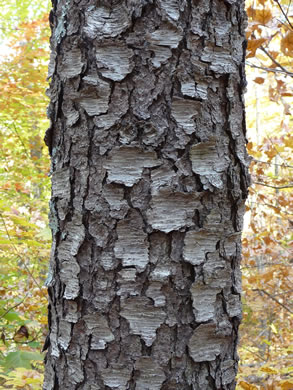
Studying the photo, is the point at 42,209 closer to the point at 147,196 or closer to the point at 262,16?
the point at 262,16

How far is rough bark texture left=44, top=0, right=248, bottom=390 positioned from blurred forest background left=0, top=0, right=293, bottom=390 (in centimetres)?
106

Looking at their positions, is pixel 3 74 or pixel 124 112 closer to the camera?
pixel 124 112

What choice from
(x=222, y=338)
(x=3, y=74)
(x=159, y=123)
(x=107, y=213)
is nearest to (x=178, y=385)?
(x=222, y=338)

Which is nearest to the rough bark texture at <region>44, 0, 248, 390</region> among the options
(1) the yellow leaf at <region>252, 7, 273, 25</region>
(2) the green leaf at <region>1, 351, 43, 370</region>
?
(1) the yellow leaf at <region>252, 7, 273, 25</region>

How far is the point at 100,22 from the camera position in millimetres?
842

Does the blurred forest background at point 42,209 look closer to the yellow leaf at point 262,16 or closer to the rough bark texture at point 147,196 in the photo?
the yellow leaf at point 262,16

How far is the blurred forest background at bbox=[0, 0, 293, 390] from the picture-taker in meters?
2.28

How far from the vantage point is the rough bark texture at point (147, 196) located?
815 millimetres

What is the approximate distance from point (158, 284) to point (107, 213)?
0.19m

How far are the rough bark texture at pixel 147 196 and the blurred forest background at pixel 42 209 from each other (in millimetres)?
1055

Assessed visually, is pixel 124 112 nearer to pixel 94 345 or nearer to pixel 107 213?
pixel 107 213

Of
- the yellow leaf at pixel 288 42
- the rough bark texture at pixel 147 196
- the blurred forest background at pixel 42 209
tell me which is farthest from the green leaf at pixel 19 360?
the yellow leaf at pixel 288 42

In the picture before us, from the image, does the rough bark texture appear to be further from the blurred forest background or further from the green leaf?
the green leaf

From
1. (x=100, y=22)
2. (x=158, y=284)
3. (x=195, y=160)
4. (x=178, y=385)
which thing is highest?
(x=100, y=22)
